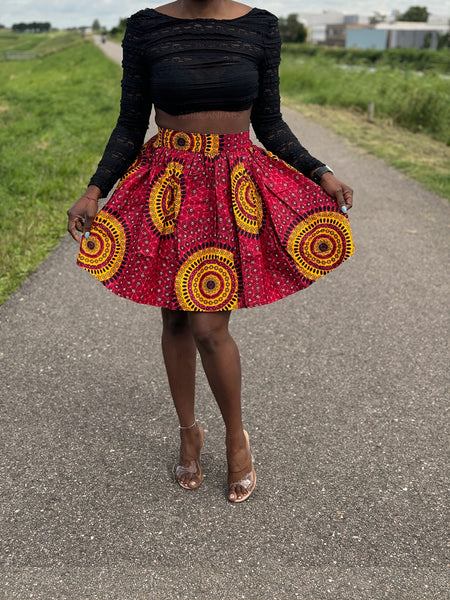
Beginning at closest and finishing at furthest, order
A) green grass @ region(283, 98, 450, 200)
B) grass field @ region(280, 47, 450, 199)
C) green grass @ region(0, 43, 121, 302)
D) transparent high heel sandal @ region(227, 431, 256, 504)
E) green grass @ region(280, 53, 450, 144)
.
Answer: transparent high heel sandal @ region(227, 431, 256, 504) → green grass @ region(0, 43, 121, 302) → green grass @ region(283, 98, 450, 200) → grass field @ region(280, 47, 450, 199) → green grass @ region(280, 53, 450, 144)

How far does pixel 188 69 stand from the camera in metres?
2.15

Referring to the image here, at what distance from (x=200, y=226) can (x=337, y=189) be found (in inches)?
21.3

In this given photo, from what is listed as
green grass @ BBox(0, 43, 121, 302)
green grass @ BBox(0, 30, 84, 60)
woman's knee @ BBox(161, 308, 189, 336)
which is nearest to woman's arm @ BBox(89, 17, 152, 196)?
woman's knee @ BBox(161, 308, 189, 336)

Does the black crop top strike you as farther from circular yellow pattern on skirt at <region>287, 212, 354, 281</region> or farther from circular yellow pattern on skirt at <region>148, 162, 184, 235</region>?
circular yellow pattern on skirt at <region>287, 212, 354, 281</region>

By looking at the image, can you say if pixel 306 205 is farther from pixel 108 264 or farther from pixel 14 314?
pixel 14 314

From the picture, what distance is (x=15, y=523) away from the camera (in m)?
2.32

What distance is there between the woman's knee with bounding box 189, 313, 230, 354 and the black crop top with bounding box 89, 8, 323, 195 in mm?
602

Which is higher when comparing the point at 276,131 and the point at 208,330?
the point at 276,131

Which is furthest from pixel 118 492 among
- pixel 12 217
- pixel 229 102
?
pixel 12 217

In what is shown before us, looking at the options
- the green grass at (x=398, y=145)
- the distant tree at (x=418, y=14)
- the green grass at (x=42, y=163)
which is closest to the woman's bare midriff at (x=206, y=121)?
the green grass at (x=42, y=163)

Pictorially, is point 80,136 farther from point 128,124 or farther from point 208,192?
point 208,192

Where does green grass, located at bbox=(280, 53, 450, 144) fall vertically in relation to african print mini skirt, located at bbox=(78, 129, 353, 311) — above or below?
below

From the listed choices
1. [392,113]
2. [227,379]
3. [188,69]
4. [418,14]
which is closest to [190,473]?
[227,379]

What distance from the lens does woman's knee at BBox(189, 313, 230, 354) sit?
226 cm
